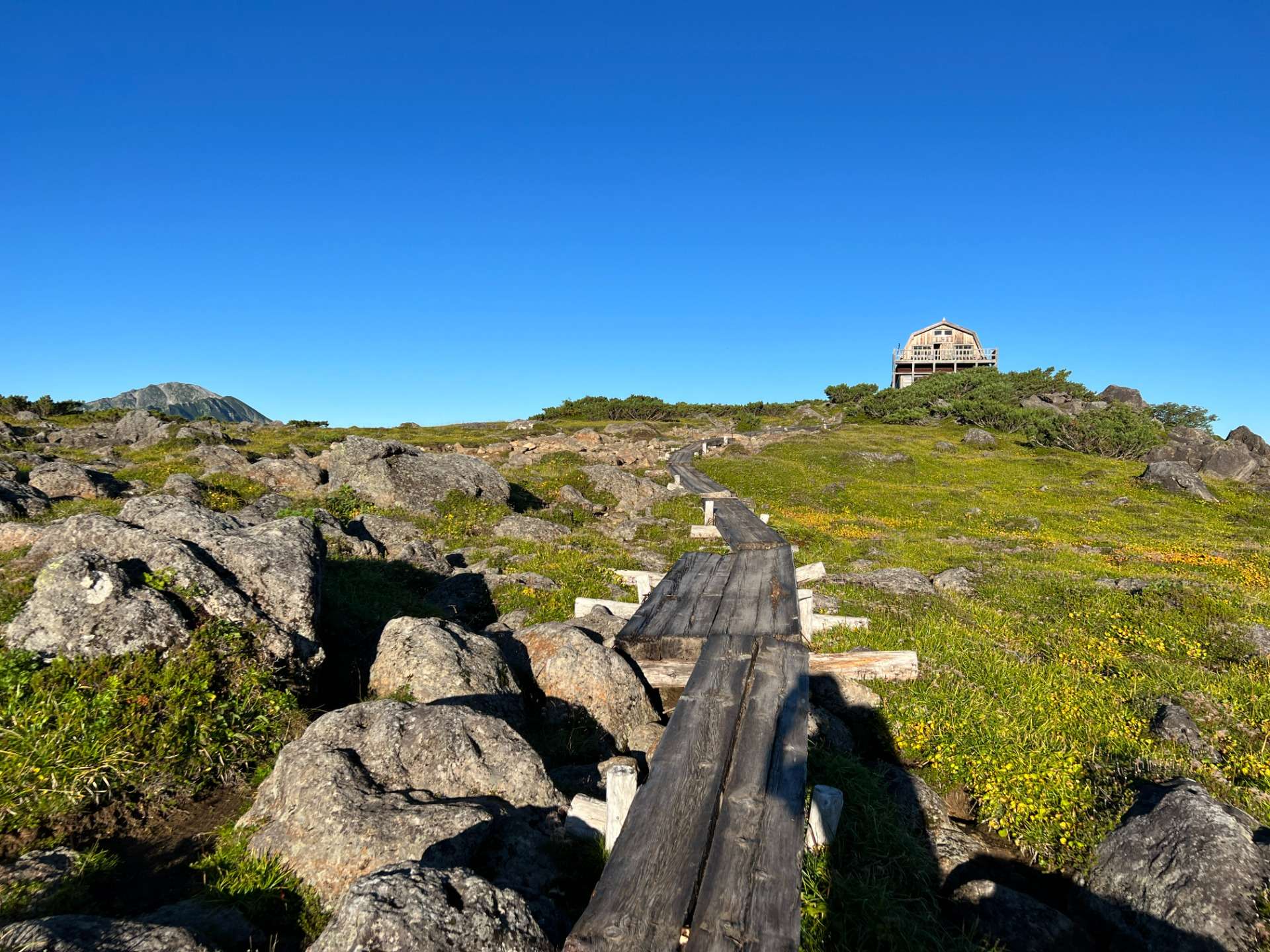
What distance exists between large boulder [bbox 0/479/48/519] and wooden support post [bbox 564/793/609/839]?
16608mm

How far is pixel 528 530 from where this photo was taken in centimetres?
2142

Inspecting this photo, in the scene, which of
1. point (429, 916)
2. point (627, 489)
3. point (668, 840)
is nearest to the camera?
point (429, 916)

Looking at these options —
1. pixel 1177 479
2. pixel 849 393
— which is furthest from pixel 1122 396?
pixel 1177 479

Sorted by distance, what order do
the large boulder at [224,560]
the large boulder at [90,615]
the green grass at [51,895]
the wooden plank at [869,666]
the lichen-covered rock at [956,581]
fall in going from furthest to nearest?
the lichen-covered rock at [956,581]
the wooden plank at [869,666]
the large boulder at [224,560]
the large boulder at [90,615]
the green grass at [51,895]

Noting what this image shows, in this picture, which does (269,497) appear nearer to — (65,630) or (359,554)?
(359,554)

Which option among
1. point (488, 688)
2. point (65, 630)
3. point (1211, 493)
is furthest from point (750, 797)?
point (1211, 493)

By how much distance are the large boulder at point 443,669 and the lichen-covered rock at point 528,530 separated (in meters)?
11.6

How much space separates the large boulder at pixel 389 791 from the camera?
16.8 feet

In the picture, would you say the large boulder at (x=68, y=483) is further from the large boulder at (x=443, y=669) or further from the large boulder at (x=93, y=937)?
the large boulder at (x=93, y=937)

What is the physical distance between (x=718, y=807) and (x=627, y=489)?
25706 millimetres

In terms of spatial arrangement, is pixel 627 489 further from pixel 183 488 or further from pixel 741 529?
pixel 183 488

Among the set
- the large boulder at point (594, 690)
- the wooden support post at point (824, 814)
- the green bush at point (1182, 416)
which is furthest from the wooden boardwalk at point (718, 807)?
the green bush at point (1182, 416)

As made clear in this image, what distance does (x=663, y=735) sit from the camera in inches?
278

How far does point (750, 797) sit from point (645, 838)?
1.22m
